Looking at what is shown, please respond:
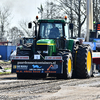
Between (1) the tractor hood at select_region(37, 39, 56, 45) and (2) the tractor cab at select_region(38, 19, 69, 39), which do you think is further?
(2) the tractor cab at select_region(38, 19, 69, 39)

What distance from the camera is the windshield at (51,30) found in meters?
14.9

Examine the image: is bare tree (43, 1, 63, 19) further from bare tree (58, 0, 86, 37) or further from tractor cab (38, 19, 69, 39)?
tractor cab (38, 19, 69, 39)

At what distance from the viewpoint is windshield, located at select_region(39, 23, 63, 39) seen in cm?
1490

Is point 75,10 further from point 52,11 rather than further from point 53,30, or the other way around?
point 53,30

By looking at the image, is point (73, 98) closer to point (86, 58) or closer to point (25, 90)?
point (25, 90)

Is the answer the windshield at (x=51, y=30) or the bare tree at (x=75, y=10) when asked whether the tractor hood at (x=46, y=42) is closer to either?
the windshield at (x=51, y=30)

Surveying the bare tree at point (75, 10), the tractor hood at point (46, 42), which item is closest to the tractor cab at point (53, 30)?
the tractor hood at point (46, 42)

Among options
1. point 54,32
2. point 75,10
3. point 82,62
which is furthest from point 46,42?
point 75,10

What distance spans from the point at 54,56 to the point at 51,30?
1803 mm

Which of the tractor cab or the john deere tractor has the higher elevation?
the tractor cab

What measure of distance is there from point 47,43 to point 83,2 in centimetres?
3408

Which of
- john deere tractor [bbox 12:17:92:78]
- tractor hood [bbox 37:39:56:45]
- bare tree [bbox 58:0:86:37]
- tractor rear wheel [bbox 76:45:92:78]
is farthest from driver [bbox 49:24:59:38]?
bare tree [bbox 58:0:86:37]

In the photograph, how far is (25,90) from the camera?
32.3 feet

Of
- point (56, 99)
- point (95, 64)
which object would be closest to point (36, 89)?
point (56, 99)
